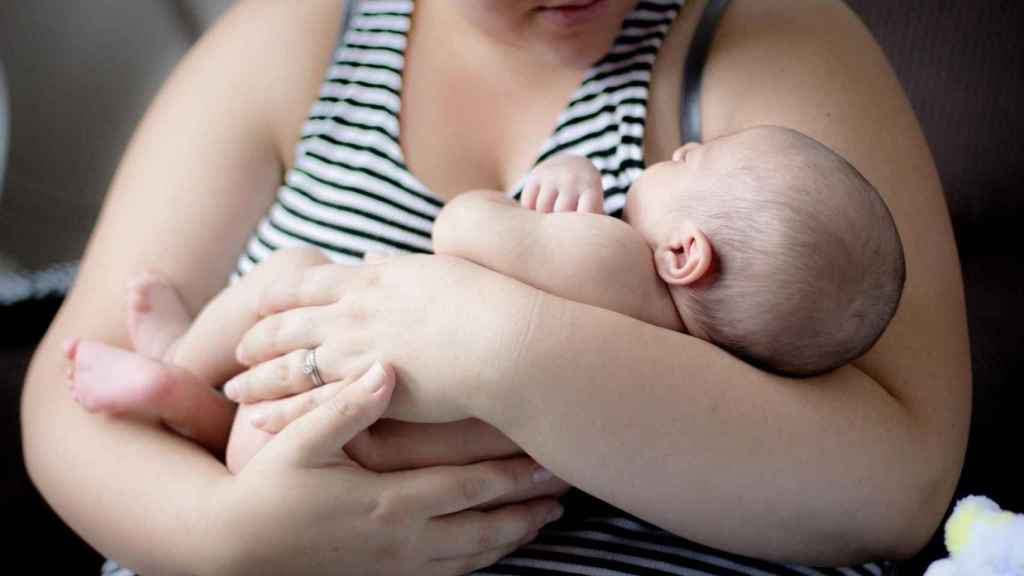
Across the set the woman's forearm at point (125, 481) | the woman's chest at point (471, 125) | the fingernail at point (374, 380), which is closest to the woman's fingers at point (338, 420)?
the fingernail at point (374, 380)

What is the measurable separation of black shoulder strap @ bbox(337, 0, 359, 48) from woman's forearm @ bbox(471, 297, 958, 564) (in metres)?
0.54

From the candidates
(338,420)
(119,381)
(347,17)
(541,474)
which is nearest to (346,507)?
(338,420)

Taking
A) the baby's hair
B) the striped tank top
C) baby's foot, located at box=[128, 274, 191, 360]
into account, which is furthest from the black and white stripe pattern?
the baby's hair

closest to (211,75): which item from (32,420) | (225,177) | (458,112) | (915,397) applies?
(225,177)

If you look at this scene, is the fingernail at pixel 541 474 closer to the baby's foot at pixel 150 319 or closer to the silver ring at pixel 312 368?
the silver ring at pixel 312 368

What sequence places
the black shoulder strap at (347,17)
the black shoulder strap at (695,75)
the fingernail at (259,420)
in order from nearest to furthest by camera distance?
the fingernail at (259,420) < the black shoulder strap at (695,75) < the black shoulder strap at (347,17)

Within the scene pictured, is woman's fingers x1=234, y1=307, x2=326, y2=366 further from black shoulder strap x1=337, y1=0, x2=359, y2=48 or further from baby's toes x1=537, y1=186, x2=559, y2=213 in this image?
black shoulder strap x1=337, y1=0, x2=359, y2=48

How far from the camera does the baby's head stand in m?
0.86

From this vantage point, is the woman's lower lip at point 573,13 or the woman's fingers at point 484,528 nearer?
the woman's fingers at point 484,528

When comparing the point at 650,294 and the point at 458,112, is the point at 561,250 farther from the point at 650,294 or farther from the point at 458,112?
the point at 458,112

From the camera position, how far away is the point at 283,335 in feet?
3.24

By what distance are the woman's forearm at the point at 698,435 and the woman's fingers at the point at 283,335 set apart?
19 cm

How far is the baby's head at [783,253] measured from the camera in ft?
2.84

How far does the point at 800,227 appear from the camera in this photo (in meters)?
0.86
